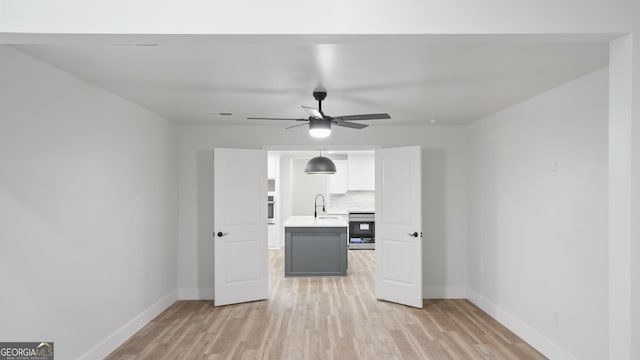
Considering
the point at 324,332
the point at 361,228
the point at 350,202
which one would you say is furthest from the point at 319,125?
the point at 350,202

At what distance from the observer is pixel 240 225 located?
514 cm

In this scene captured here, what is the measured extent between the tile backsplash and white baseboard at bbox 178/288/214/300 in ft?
16.7

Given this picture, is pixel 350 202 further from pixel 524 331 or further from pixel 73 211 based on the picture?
pixel 73 211

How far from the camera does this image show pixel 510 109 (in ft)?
13.6

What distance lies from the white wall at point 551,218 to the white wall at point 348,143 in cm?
60

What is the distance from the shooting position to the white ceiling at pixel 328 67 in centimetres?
170

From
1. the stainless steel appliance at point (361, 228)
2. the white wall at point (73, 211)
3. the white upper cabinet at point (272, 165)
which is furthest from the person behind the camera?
the stainless steel appliance at point (361, 228)

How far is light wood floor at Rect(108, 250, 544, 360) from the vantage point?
354 centimetres

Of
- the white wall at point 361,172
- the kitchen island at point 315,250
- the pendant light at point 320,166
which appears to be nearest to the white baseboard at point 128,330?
the kitchen island at point 315,250

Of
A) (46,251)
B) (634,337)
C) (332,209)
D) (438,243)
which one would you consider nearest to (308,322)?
(438,243)

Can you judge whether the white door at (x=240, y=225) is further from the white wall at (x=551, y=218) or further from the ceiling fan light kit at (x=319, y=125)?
A: the white wall at (x=551, y=218)

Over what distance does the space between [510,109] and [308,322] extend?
3.30 m

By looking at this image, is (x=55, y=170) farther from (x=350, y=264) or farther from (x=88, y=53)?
(x=350, y=264)

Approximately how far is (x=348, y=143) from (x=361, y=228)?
4518 millimetres
